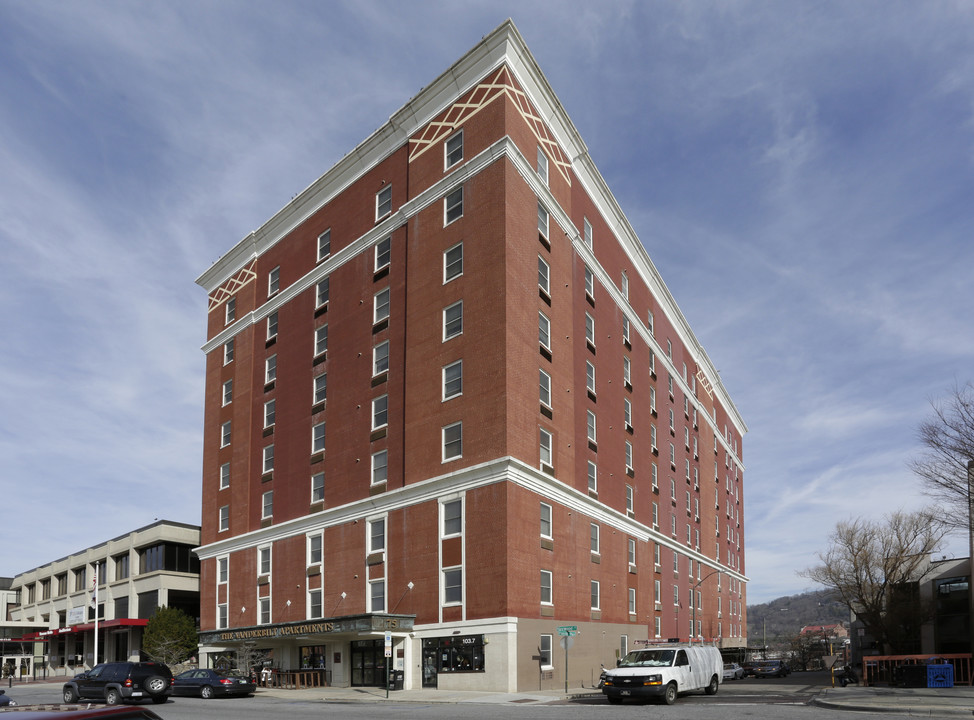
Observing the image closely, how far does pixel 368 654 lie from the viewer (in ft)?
146

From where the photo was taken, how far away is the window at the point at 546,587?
137 feet

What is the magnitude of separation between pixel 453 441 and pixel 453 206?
12908 millimetres

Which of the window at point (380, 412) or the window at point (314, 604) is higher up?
the window at point (380, 412)

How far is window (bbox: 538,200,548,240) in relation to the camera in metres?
47.3

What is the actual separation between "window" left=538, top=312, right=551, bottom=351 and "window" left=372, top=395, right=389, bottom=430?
9.29m

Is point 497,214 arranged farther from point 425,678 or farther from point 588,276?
point 425,678

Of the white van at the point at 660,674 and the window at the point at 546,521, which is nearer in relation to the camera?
the white van at the point at 660,674

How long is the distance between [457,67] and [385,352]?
53.1 feet

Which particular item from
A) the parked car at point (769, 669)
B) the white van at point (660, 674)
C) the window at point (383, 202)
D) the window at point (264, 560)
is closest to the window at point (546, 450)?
the white van at point (660, 674)

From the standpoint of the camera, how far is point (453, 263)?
4544 cm

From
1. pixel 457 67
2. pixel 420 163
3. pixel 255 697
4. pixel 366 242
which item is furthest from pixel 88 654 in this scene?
pixel 457 67

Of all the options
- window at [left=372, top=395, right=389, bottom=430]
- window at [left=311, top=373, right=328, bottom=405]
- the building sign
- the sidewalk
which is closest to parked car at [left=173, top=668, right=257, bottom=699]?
the building sign

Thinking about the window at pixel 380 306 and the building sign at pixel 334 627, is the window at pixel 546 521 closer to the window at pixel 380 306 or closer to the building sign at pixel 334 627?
the building sign at pixel 334 627

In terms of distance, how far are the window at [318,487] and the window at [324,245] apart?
14.3 meters
